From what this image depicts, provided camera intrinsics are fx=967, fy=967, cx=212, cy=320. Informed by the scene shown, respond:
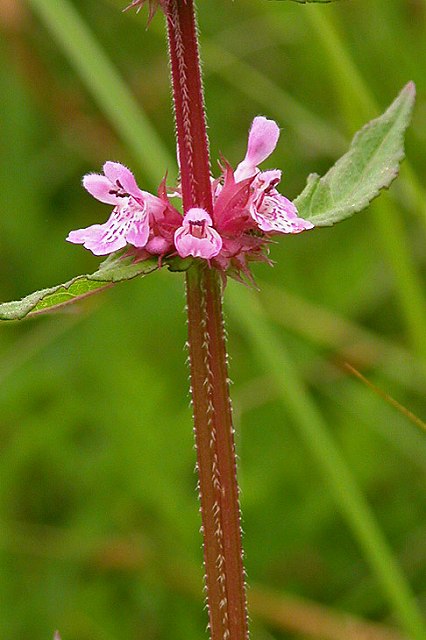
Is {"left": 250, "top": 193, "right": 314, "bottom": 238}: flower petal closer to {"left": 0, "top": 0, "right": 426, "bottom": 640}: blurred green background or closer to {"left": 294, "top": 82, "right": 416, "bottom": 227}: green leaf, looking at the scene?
{"left": 294, "top": 82, "right": 416, "bottom": 227}: green leaf

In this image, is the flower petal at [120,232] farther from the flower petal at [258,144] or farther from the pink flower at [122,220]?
the flower petal at [258,144]

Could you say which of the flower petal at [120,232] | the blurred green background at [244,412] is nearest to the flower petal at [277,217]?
the flower petal at [120,232]

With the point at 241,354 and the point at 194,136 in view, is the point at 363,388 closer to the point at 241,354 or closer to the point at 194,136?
the point at 241,354

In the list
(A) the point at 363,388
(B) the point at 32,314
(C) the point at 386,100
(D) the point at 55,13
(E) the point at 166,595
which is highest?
(C) the point at 386,100

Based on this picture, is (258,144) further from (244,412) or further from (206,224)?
(244,412)

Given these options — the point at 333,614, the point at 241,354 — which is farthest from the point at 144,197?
the point at 241,354

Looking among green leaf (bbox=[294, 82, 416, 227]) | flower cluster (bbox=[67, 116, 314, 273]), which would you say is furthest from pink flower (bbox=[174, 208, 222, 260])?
green leaf (bbox=[294, 82, 416, 227])

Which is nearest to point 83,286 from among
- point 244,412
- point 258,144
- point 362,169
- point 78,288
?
point 78,288
